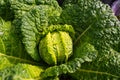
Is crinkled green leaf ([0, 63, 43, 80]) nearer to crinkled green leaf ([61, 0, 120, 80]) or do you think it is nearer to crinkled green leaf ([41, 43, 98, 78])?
crinkled green leaf ([41, 43, 98, 78])

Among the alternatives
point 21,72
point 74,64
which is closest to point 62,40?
point 74,64

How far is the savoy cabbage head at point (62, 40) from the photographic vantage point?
1.57m

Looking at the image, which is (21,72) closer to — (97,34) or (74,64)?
(74,64)

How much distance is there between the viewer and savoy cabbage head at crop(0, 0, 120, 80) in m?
1.57

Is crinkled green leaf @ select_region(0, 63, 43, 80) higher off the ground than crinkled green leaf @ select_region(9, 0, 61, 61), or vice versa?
crinkled green leaf @ select_region(9, 0, 61, 61)

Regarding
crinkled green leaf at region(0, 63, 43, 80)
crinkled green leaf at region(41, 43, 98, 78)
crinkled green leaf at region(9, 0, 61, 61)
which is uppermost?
crinkled green leaf at region(9, 0, 61, 61)

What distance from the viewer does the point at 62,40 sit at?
1.57 meters

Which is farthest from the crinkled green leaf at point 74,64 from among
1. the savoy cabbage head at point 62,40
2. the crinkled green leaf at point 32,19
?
the crinkled green leaf at point 32,19

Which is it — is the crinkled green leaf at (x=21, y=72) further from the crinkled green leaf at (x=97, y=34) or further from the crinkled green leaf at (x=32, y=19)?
the crinkled green leaf at (x=97, y=34)

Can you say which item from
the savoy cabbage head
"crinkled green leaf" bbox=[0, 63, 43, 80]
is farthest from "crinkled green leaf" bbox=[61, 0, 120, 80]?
"crinkled green leaf" bbox=[0, 63, 43, 80]

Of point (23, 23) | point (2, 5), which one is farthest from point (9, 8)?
point (23, 23)

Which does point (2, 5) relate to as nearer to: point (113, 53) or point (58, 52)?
point (58, 52)

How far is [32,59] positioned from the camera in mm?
1703

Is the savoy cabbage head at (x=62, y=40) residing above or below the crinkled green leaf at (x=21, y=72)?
above
